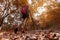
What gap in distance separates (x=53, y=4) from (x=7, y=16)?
121 centimetres

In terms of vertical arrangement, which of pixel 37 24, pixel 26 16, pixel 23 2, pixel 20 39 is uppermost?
pixel 23 2

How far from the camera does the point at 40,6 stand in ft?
13.6

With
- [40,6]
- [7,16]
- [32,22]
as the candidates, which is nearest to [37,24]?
[32,22]

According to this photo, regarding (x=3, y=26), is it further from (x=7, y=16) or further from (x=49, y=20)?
(x=49, y=20)

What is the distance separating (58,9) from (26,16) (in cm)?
82

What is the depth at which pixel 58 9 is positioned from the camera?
3.99m

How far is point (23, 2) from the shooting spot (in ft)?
14.2

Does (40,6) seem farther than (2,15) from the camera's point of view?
No

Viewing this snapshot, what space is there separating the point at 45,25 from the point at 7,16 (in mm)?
1018

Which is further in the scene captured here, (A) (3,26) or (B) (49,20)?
(A) (3,26)

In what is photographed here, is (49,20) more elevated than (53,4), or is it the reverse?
(53,4)

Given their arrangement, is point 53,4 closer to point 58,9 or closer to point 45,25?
point 58,9

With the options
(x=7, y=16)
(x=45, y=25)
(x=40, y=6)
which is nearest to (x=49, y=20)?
(x=45, y=25)

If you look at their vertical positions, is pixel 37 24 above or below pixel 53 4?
below
